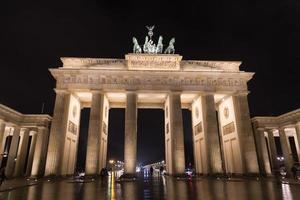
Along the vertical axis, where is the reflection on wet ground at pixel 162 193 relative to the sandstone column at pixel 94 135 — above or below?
below

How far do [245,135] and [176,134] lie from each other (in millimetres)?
9882

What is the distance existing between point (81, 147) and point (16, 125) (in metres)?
42.6

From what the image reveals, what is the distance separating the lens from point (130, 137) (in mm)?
29062

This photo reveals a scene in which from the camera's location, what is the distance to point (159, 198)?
10266 millimetres

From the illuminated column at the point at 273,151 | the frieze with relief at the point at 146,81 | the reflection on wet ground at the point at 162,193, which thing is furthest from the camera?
the illuminated column at the point at 273,151

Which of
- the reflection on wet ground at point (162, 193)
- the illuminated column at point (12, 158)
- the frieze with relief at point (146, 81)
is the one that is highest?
the frieze with relief at point (146, 81)

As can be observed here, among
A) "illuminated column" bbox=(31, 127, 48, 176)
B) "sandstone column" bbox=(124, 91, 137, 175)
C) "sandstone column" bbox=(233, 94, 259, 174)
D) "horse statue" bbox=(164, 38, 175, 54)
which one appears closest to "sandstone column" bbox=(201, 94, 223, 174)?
"sandstone column" bbox=(233, 94, 259, 174)

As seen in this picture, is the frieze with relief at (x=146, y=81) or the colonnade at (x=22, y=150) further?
the colonnade at (x=22, y=150)

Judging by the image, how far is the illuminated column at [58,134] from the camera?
1068 inches

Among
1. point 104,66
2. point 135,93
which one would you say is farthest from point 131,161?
point 104,66

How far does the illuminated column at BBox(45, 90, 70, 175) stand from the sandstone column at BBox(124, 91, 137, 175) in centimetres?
870

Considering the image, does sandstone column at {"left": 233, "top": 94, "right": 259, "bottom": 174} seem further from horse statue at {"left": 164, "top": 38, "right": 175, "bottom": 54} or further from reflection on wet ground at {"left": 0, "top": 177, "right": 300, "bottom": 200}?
reflection on wet ground at {"left": 0, "top": 177, "right": 300, "bottom": 200}

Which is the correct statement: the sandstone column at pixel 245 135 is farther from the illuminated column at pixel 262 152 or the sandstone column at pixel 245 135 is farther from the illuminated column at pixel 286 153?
the illuminated column at pixel 286 153

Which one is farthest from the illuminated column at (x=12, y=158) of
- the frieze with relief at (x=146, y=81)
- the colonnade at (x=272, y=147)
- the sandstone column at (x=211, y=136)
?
the colonnade at (x=272, y=147)
